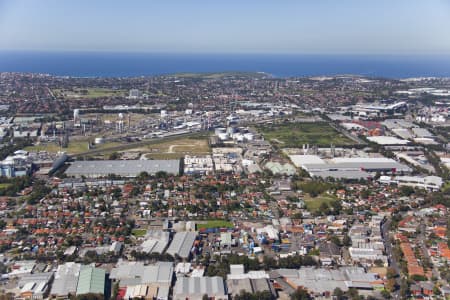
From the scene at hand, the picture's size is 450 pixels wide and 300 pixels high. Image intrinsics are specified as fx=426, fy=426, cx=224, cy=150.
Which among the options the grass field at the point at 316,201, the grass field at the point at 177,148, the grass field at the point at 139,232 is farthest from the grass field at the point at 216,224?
the grass field at the point at 177,148

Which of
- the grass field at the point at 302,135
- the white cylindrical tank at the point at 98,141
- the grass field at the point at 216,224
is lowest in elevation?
the grass field at the point at 216,224

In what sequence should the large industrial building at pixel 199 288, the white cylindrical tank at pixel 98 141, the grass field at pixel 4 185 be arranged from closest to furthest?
the large industrial building at pixel 199 288
the grass field at pixel 4 185
the white cylindrical tank at pixel 98 141

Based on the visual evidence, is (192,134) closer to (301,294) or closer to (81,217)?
(81,217)

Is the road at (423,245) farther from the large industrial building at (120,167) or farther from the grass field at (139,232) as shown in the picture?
the large industrial building at (120,167)

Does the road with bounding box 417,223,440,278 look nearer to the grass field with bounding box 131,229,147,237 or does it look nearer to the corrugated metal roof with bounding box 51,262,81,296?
the grass field with bounding box 131,229,147,237

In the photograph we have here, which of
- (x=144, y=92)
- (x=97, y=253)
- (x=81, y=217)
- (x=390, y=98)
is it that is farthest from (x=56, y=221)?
(x=390, y=98)

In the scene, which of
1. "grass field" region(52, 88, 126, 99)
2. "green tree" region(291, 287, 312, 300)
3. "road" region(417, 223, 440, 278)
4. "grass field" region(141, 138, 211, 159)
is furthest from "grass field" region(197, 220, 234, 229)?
"grass field" region(52, 88, 126, 99)
